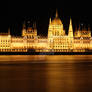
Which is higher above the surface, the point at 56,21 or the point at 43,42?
the point at 56,21

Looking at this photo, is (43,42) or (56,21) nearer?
(43,42)

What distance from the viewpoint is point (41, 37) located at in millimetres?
91062

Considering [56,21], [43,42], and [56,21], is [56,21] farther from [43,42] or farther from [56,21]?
[43,42]

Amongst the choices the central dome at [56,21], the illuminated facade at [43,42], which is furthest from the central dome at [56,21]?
the illuminated facade at [43,42]

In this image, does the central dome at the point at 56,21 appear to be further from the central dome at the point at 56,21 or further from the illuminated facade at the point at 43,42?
the illuminated facade at the point at 43,42

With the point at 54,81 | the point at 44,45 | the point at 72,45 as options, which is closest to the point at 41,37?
the point at 44,45

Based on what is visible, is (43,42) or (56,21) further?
(56,21)

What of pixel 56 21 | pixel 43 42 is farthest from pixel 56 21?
pixel 43 42

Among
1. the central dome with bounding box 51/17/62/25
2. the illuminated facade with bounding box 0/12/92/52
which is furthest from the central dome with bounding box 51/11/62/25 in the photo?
the illuminated facade with bounding box 0/12/92/52

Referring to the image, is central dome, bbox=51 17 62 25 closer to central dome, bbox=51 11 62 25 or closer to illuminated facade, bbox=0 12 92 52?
central dome, bbox=51 11 62 25

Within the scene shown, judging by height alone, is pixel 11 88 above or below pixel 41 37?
below

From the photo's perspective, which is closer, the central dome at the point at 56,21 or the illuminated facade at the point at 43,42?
the illuminated facade at the point at 43,42

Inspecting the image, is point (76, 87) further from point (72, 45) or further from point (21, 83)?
point (72, 45)

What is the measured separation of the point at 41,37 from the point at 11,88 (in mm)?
77583
